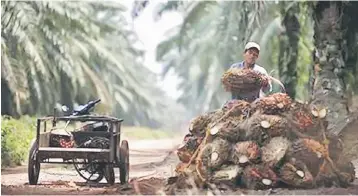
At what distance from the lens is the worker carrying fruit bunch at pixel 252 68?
13.6 ft

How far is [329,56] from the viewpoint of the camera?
4801 millimetres

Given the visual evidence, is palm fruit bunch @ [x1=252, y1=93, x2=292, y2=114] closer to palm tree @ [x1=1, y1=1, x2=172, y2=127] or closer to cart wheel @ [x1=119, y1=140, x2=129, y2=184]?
cart wheel @ [x1=119, y1=140, x2=129, y2=184]

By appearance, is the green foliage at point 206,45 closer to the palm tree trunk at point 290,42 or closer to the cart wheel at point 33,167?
the palm tree trunk at point 290,42

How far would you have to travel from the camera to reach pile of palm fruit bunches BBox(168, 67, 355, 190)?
3982 millimetres

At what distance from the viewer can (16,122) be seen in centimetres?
484

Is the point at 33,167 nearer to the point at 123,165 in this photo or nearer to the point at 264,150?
the point at 123,165

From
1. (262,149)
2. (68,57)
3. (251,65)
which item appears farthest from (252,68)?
(68,57)

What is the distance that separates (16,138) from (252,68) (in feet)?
→ 5.51

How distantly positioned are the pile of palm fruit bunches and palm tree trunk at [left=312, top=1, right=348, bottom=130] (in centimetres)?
56

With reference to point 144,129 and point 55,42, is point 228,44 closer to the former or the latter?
point 144,129

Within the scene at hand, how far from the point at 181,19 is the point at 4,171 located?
5.20 feet

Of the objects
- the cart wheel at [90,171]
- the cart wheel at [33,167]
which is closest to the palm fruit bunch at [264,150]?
the cart wheel at [90,171]

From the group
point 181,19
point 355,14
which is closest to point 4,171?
point 181,19

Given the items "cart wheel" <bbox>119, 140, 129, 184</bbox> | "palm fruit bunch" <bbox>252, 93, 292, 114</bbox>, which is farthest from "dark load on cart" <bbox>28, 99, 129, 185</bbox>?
"palm fruit bunch" <bbox>252, 93, 292, 114</bbox>
